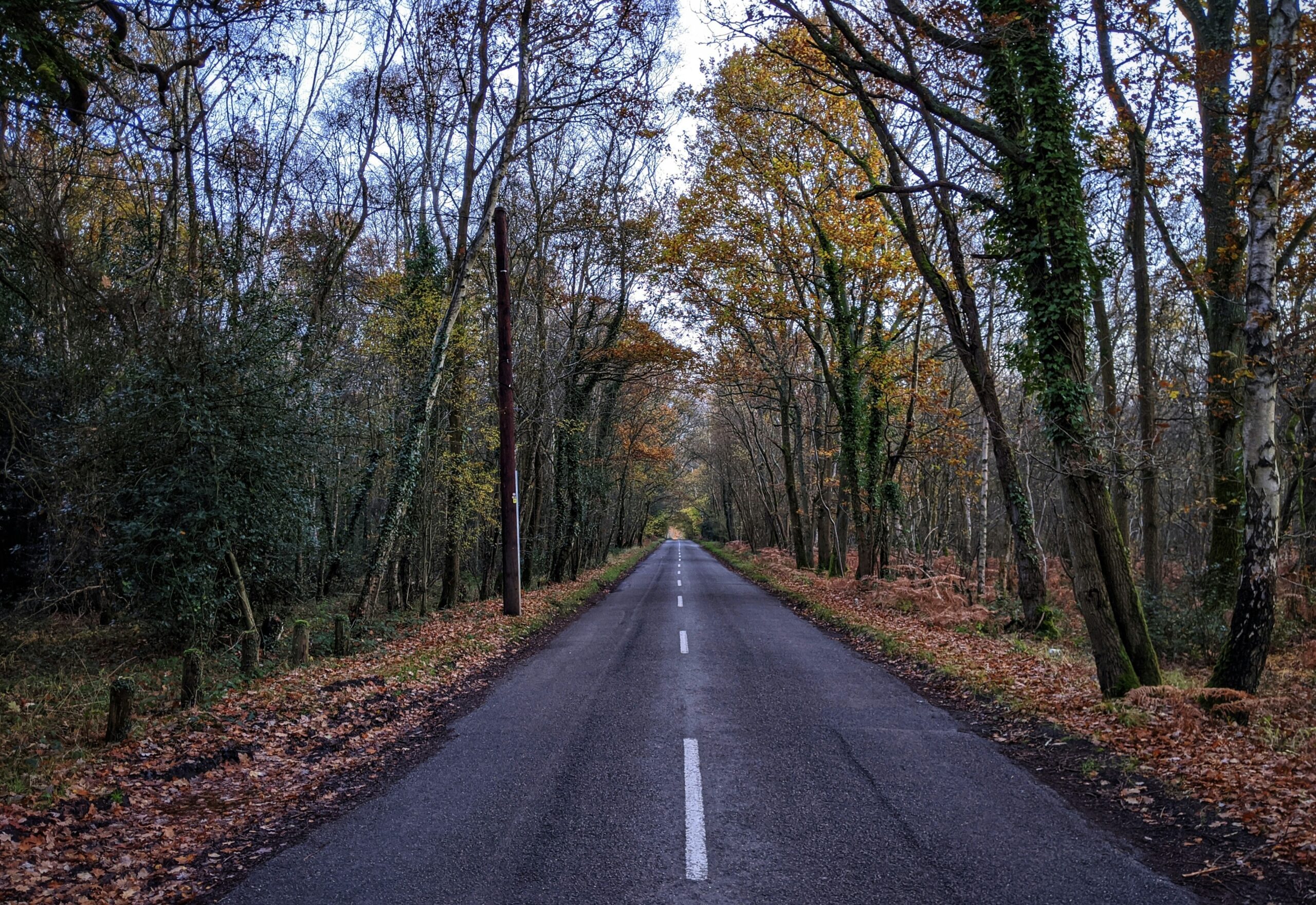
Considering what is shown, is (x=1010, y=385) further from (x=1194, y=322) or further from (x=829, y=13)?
(x=829, y=13)

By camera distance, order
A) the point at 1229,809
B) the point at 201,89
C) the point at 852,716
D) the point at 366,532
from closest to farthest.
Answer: the point at 1229,809 < the point at 852,716 < the point at 201,89 < the point at 366,532

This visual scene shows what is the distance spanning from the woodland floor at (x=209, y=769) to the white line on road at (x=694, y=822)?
2507mm

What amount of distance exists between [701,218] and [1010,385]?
16.0 metres

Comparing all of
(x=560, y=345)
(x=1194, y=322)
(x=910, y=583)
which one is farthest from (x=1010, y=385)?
(x=560, y=345)

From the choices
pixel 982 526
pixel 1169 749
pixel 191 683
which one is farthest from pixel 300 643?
pixel 982 526

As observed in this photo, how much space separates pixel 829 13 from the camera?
8.65 metres

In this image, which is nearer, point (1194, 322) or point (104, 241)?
point (104, 241)

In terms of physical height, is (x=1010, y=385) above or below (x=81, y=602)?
above

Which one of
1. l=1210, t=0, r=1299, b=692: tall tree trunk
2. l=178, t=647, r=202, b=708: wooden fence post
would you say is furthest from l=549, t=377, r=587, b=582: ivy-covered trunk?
l=1210, t=0, r=1299, b=692: tall tree trunk

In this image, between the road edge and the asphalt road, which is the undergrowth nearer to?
the road edge

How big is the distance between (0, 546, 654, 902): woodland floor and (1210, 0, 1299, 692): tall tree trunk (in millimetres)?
7952

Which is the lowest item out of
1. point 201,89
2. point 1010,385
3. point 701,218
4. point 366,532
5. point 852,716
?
point 852,716

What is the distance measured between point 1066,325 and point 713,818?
255 inches

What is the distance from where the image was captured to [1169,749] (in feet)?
19.1
